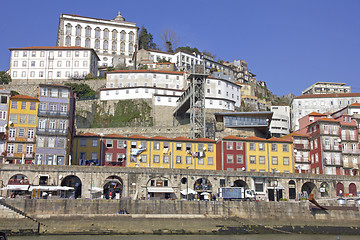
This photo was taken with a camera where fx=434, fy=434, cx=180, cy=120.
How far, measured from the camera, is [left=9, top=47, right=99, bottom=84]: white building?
118750 mm

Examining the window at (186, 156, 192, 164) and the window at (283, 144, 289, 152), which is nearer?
the window at (186, 156, 192, 164)

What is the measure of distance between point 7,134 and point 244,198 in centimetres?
3421

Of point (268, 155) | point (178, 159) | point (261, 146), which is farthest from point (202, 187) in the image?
point (268, 155)

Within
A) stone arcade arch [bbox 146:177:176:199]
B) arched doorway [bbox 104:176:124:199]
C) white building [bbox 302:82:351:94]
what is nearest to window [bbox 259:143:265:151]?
stone arcade arch [bbox 146:177:176:199]

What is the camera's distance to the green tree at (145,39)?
154500 millimetres

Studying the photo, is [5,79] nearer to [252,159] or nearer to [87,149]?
[87,149]

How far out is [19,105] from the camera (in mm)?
62625

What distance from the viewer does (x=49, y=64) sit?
120500 millimetres

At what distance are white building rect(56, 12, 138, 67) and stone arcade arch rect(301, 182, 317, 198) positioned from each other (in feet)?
279

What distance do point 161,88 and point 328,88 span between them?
2516 inches

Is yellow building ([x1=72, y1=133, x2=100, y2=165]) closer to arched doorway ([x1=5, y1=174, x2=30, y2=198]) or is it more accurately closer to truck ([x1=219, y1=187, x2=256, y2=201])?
arched doorway ([x1=5, y1=174, x2=30, y2=198])

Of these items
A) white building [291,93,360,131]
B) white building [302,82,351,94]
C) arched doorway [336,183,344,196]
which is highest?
white building [302,82,351,94]

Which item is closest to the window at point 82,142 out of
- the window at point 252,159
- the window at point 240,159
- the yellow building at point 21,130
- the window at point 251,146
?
the yellow building at point 21,130

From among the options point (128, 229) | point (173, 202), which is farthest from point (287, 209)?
point (128, 229)
